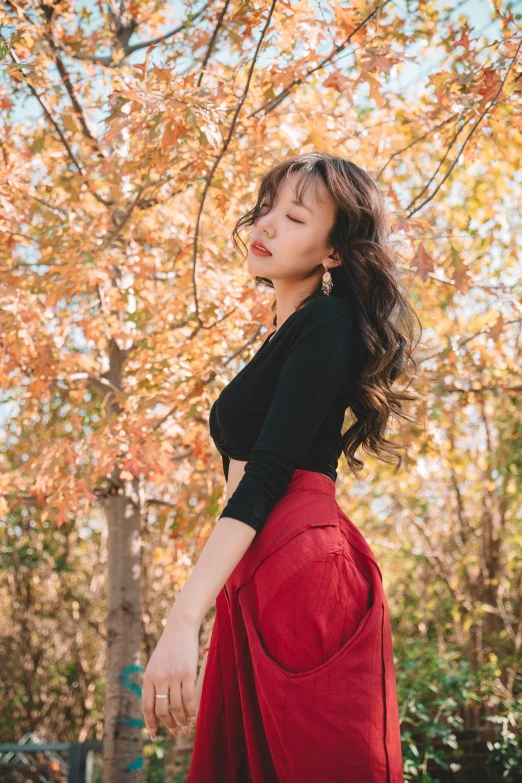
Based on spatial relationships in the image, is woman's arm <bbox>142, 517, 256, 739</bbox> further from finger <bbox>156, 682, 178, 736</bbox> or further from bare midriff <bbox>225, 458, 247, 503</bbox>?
bare midriff <bbox>225, 458, 247, 503</bbox>

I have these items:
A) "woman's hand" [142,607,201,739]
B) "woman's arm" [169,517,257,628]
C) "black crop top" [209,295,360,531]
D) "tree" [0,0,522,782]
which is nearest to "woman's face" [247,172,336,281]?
"black crop top" [209,295,360,531]

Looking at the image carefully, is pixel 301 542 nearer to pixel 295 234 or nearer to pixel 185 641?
pixel 185 641

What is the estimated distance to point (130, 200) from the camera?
3.41m

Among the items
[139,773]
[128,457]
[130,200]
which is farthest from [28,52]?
[139,773]

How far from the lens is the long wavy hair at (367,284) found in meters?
1.40

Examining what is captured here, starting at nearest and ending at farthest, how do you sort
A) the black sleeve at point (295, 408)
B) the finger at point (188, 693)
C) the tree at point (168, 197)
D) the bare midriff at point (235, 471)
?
1. the finger at point (188, 693)
2. the black sleeve at point (295, 408)
3. the bare midriff at point (235, 471)
4. the tree at point (168, 197)

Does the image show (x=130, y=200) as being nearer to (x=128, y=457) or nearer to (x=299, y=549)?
(x=128, y=457)

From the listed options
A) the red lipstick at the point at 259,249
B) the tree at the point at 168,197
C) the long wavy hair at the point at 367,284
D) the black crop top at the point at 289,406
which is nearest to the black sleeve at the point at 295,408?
the black crop top at the point at 289,406

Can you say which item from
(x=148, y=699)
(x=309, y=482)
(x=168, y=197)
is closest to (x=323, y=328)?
(x=309, y=482)

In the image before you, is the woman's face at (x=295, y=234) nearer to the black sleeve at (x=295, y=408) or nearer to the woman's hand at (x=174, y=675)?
the black sleeve at (x=295, y=408)

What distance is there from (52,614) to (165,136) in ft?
19.0

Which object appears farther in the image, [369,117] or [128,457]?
[369,117]

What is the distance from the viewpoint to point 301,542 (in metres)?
1.18

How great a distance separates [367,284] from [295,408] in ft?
1.29
